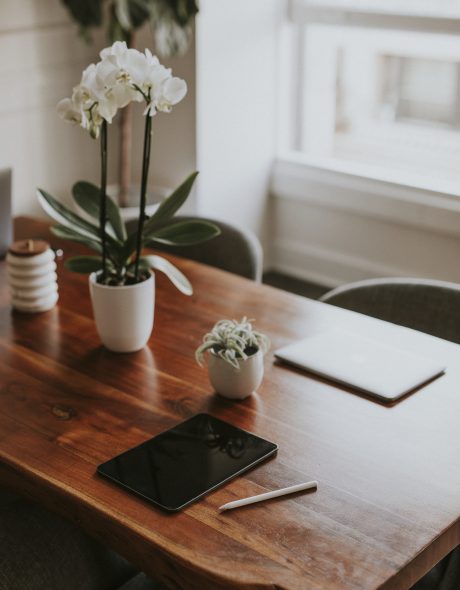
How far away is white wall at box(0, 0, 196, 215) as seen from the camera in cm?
367

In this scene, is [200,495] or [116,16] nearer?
[200,495]

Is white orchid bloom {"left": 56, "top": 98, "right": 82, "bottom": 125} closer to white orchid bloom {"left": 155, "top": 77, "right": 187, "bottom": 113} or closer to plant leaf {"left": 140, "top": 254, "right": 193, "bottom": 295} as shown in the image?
white orchid bloom {"left": 155, "top": 77, "right": 187, "bottom": 113}

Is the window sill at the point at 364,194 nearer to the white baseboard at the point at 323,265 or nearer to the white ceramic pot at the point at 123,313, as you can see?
the white baseboard at the point at 323,265

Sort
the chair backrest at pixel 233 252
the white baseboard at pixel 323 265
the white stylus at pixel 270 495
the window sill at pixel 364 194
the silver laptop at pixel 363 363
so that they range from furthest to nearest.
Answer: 1. the white baseboard at pixel 323 265
2. the window sill at pixel 364 194
3. the chair backrest at pixel 233 252
4. the silver laptop at pixel 363 363
5. the white stylus at pixel 270 495

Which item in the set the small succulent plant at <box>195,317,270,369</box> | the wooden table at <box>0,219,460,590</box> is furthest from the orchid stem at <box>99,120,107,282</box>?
the small succulent plant at <box>195,317,270,369</box>

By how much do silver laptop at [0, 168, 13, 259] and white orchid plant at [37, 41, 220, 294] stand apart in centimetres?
39

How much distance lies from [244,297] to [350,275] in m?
1.86

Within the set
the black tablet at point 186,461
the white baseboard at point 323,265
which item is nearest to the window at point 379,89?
the white baseboard at point 323,265

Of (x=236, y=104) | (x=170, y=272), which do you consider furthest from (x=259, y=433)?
(x=236, y=104)

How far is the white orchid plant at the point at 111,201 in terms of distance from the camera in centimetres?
166

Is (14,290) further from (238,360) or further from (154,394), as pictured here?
(238,360)

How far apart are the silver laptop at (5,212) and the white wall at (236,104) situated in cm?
150

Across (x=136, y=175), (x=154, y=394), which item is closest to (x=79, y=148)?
(x=136, y=175)

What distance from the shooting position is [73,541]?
1673 mm
